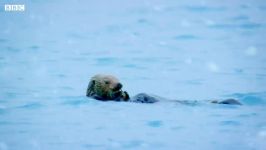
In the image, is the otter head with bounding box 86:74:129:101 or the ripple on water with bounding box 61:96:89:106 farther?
the otter head with bounding box 86:74:129:101

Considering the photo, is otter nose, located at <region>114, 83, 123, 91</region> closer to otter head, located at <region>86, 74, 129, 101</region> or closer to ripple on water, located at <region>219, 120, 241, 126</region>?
otter head, located at <region>86, 74, 129, 101</region>

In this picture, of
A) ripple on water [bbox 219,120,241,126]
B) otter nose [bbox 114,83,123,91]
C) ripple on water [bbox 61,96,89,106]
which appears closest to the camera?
ripple on water [bbox 219,120,241,126]

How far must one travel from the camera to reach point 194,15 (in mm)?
5055

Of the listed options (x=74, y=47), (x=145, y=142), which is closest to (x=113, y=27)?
(x=74, y=47)

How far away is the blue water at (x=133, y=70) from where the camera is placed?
4770 mm

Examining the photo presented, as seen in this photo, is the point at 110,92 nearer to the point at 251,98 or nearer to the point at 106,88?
the point at 106,88

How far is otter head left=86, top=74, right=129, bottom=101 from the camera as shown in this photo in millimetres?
5133

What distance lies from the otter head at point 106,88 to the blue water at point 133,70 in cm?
6

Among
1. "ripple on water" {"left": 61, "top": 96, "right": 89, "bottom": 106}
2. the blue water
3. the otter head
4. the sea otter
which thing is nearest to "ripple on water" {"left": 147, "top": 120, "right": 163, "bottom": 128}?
the blue water

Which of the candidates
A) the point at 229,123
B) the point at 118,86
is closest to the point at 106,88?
the point at 118,86

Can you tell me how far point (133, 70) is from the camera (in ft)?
16.7

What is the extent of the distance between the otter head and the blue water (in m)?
0.06

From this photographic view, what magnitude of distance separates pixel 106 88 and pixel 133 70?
13.4 inches

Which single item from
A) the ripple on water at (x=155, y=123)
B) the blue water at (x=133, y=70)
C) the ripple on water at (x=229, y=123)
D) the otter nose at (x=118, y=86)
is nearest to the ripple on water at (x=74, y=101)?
the blue water at (x=133, y=70)
